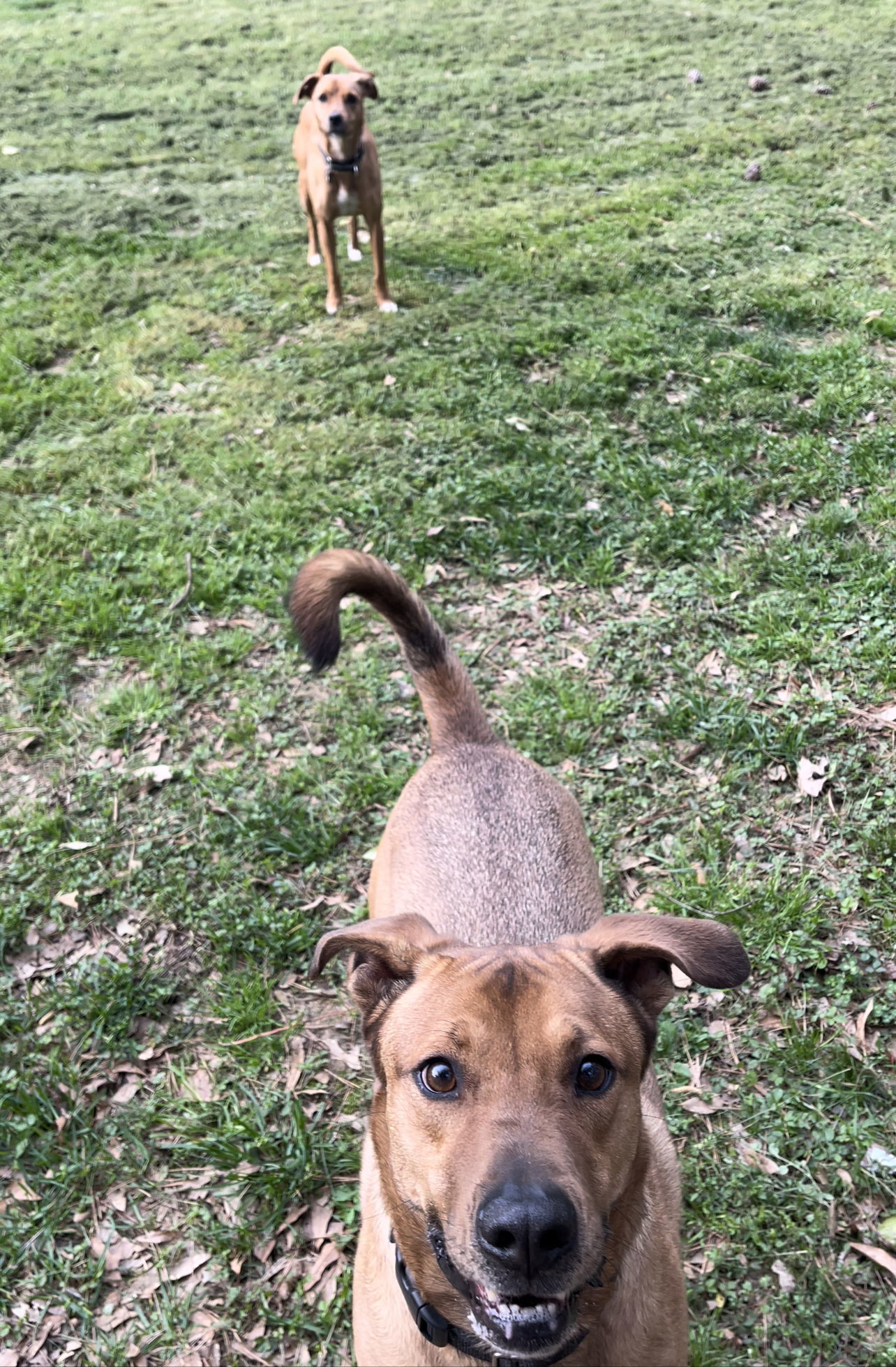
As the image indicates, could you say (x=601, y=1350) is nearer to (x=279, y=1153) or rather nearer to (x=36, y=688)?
(x=279, y=1153)

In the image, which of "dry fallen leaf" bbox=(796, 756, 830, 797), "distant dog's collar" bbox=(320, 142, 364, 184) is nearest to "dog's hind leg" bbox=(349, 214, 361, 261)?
"distant dog's collar" bbox=(320, 142, 364, 184)

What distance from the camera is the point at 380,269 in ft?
23.1

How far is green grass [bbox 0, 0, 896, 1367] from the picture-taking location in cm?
298

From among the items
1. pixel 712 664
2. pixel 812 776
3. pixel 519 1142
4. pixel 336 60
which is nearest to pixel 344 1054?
pixel 519 1142

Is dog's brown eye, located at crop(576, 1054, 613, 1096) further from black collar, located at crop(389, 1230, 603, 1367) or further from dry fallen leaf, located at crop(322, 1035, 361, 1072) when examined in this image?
dry fallen leaf, located at crop(322, 1035, 361, 1072)

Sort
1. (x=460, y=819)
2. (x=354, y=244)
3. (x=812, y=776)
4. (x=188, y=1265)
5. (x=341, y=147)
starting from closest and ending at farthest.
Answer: (x=188, y=1265) < (x=460, y=819) < (x=812, y=776) < (x=341, y=147) < (x=354, y=244)

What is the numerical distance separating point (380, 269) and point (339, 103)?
3.65 ft

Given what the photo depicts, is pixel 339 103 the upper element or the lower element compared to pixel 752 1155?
upper

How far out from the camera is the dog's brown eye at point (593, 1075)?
1915 millimetres

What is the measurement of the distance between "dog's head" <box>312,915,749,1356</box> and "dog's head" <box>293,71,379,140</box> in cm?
621

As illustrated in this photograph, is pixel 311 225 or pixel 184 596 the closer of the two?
pixel 184 596

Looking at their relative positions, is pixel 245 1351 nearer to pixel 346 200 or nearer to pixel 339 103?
pixel 346 200

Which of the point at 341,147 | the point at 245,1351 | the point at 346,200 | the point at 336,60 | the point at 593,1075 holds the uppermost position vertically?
the point at 336,60

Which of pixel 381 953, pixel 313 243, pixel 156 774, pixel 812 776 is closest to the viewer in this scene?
pixel 381 953
